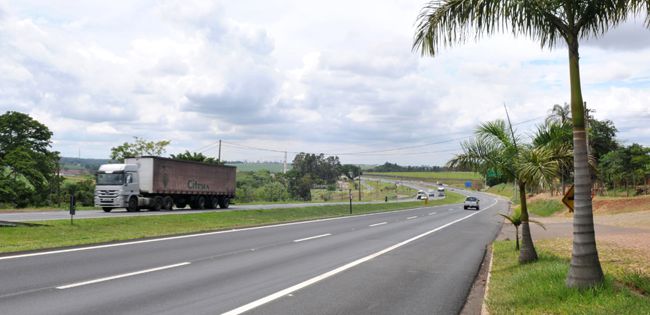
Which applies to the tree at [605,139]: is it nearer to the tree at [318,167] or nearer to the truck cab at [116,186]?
the truck cab at [116,186]

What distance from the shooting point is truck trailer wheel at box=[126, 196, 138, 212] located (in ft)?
109

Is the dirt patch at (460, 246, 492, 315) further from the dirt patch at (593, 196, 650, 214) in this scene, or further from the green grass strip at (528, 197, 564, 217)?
the green grass strip at (528, 197, 564, 217)

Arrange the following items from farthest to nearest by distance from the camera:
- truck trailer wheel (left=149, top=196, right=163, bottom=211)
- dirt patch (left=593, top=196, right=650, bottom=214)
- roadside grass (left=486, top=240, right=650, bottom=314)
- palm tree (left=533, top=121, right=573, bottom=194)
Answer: dirt patch (left=593, top=196, right=650, bottom=214), truck trailer wheel (left=149, top=196, right=163, bottom=211), palm tree (left=533, top=121, right=573, bottom=194), roadside grass (left=486, top=240, right=650, bottom=314)

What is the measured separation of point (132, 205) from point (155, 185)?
2.07 meters

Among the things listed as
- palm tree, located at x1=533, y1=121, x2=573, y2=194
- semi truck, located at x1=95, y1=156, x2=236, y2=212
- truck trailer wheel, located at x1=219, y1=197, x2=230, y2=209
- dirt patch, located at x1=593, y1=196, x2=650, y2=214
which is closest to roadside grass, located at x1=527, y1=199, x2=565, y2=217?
dirt patch, located at x1=593, y1=196, x2=650, y2=214

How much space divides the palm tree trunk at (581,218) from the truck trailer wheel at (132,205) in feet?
97.3

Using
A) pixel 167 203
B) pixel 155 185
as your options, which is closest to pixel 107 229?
pixel 155 185

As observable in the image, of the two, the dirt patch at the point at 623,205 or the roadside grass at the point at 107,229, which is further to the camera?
the dirt patch at the point at 623,205

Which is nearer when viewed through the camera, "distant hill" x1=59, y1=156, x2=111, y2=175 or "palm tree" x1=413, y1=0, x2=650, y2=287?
"palm tree" x1=413, y1=0, x2=650, y2=287

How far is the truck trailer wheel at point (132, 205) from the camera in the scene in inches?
1308

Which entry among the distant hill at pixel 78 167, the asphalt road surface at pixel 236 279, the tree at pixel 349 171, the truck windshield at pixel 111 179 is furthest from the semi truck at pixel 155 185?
the tree at pixel 349 171

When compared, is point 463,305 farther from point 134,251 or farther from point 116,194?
point 116,194

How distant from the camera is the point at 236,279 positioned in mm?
9930

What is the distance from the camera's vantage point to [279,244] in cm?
1694
